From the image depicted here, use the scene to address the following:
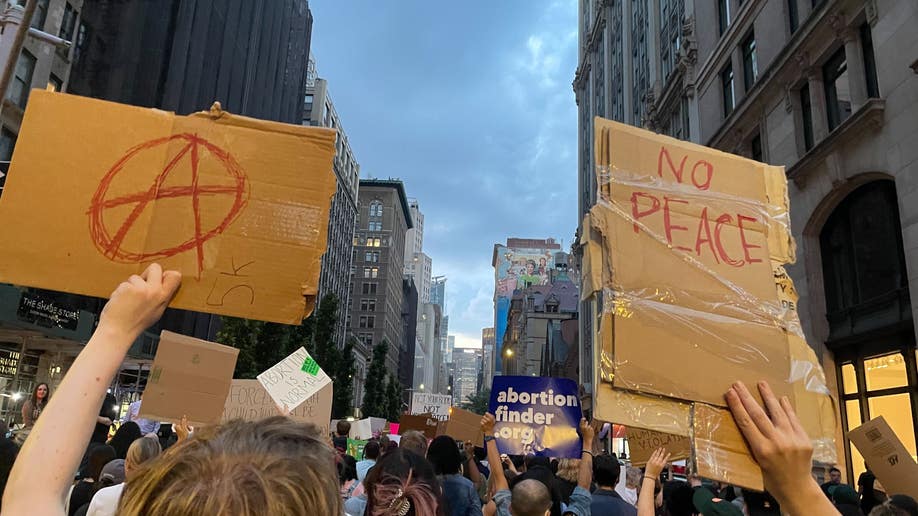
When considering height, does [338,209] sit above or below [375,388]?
above

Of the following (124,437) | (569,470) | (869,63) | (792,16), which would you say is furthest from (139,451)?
(792,16)

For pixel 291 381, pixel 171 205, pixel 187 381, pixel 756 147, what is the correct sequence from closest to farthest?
pixel 171 205 < pixel 187 381 < pixel 291 381 < pixel 756 147

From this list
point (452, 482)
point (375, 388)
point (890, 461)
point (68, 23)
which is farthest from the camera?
point (375, 388)

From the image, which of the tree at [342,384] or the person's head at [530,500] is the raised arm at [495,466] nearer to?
the person's head at [530,500]

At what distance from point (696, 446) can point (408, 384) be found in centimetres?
15321

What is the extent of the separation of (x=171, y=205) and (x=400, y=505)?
191cm

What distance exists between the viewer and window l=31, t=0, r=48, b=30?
21.4 meters

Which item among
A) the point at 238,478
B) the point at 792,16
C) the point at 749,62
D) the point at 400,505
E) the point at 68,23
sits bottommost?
the point at 400,505

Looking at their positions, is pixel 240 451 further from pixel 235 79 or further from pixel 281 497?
pixel 235 79

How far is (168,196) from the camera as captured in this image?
2936 mm

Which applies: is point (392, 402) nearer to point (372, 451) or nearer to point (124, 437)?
point (372, 451)

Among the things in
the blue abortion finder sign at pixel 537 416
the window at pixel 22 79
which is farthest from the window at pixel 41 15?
the blue abortion finder sign at pixel 537 416

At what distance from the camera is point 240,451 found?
116 centimetres

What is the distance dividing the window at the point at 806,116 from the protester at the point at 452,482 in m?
16.2
